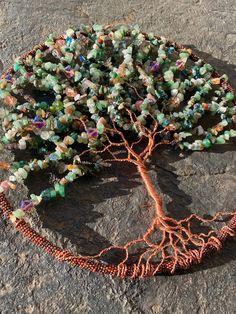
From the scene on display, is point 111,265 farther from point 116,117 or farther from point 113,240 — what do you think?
point 116,117

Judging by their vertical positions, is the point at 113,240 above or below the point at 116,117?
below

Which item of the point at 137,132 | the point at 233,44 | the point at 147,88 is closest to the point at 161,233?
the point at 137,132

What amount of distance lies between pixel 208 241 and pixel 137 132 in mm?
374

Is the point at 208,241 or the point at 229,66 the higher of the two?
the point at 229,66

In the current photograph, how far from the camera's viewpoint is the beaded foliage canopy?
1343mm

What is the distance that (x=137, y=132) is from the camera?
59.8 inches

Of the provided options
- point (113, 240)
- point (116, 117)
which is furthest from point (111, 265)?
point (116, 117)

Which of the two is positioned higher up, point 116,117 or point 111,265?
point 116,117

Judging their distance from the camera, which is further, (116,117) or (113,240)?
(116,117)

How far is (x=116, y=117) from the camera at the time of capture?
150 cm

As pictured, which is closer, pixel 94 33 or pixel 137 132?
pixel 137 132

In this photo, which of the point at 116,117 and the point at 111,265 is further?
the point at 116,117

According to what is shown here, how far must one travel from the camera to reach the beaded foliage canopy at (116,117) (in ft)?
4.41

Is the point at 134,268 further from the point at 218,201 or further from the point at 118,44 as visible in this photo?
the point at 118,44
